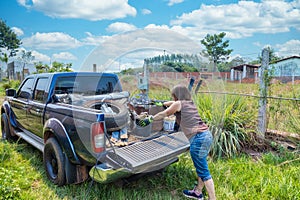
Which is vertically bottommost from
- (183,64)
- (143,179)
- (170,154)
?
(143,179)

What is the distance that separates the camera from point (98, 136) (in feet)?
8.07

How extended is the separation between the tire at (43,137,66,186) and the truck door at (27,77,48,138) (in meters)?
0.54

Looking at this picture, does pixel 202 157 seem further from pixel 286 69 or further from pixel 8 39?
pixel 8 39

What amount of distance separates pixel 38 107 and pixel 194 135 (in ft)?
8.41

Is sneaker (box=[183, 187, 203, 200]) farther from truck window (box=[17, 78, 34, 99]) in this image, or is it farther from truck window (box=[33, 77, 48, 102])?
truck window (box=[17, 78, 34, 99])

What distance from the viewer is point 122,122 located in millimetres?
2955

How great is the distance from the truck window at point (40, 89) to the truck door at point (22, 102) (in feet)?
0.96

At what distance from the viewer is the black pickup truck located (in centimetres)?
246

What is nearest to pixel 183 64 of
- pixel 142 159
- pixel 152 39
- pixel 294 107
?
pixel 152 39

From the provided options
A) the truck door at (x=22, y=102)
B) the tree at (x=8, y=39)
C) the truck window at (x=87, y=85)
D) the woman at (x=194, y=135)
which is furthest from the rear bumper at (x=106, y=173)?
the tree at (x=8, y=39)

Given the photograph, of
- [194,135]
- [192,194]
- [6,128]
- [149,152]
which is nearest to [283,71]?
[194,135]

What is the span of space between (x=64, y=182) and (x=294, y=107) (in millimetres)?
4143

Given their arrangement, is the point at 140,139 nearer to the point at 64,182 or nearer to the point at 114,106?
the point at 114,106

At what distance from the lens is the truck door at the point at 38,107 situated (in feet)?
11.9
